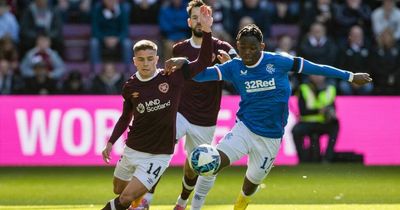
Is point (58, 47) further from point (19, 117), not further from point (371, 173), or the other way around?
point (371, 173)

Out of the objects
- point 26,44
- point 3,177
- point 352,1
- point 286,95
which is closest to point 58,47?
point 26,44

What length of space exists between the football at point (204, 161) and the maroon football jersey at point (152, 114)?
0.45 meters

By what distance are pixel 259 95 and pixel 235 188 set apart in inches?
163

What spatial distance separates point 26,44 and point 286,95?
1033 cm

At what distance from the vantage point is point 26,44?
1959 centimetres

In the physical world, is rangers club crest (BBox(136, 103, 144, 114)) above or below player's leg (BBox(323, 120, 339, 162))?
above

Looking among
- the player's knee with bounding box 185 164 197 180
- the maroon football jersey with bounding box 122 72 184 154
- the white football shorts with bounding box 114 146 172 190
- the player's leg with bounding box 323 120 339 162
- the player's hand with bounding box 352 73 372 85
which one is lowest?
the player's leg with bounding box 323 120 339 162

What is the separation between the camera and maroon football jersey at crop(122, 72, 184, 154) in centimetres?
998

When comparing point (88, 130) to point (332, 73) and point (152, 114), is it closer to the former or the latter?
point (152, 114)

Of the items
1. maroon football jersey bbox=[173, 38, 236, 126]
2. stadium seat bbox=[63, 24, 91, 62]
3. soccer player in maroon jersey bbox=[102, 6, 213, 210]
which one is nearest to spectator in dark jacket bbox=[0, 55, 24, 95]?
stadium seat bbox=[63, 24, 91, 62]

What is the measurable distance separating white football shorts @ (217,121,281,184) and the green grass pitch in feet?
5.55

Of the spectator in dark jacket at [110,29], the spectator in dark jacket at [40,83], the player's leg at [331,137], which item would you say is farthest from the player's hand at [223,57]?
the spectator in dark jacket at [110,29]

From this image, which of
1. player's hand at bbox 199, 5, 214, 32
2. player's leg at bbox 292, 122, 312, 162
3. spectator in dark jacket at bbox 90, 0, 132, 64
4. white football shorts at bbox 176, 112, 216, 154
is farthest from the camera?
spectator in dark jacket at bbox 90, 0, 132, 64

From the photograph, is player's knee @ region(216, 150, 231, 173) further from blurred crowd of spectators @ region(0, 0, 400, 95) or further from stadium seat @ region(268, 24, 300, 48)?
stadium seat @ region(268, 24, 300, 48)
